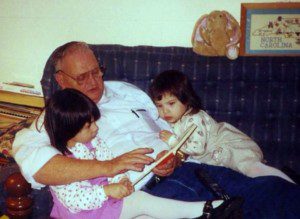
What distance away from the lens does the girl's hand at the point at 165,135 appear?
199 cm

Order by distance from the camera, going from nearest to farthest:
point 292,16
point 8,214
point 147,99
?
point 8,214 < point 147,99 < point 292,16

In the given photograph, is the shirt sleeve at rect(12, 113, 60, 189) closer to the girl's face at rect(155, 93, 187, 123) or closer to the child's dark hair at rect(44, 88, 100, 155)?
the child's dark hair at rect(44, 88, 100, 155)

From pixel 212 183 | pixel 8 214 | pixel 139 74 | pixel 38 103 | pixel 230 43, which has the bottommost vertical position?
pixel 8 214

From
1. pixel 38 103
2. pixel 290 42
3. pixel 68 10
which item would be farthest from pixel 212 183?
pixel 68 10

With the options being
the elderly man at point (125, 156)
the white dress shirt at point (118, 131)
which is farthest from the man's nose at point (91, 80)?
the white dress shirt at point (118, 131)

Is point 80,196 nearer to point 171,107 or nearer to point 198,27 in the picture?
point 171,107

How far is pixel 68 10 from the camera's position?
2.67 metres

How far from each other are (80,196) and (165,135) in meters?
0.64

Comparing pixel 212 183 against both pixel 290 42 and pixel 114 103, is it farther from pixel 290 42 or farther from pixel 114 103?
pixel 290 42

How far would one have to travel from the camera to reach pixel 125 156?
1.61 metres

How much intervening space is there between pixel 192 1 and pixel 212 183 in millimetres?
1349

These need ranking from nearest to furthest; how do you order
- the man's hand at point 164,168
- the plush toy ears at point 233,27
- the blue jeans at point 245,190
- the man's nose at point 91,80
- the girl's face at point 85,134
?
the blue jeans at point 245,190, the girl's face at point 85,134, the man's hand at point 164,168, the man's nose at point 91,80, the plush toy ears at point 233,27

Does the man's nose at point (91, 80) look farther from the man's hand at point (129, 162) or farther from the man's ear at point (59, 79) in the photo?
the man's hand at point (129, 162)

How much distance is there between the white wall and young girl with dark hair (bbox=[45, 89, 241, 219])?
110cm
